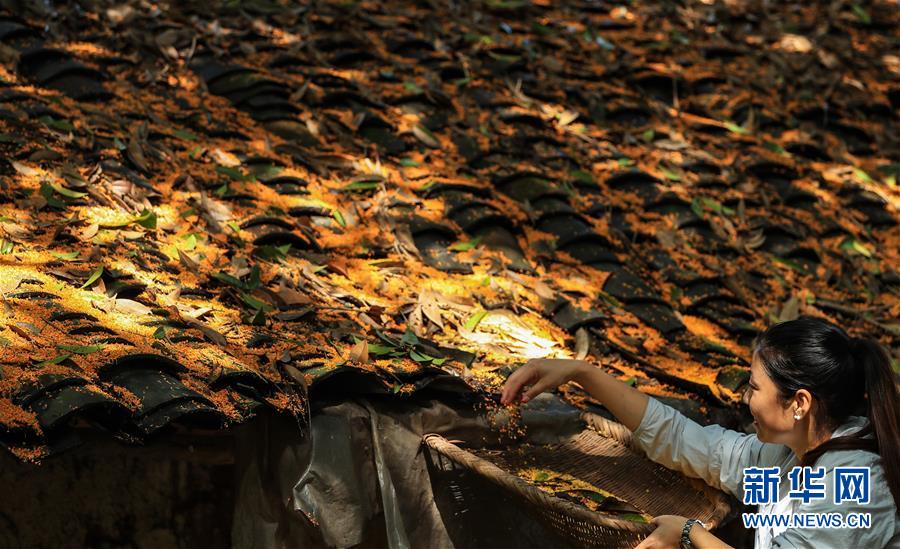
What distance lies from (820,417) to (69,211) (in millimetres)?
2026

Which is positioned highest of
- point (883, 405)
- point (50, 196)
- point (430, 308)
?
point (883, 405)

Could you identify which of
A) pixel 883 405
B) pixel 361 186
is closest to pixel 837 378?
pixel 883 405

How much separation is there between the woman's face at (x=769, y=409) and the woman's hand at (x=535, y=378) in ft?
1.52

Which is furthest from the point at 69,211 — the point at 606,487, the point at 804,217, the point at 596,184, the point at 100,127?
the point at 804,217

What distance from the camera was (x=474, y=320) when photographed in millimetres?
2809

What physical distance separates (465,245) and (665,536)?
1.46 meters

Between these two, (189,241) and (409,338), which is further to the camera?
(189,241)

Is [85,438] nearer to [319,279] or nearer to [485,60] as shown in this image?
[319,279]

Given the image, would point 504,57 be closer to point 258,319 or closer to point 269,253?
point 269,253

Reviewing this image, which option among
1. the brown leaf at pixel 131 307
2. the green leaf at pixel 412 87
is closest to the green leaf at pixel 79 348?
the brown leaf at pixel 131 307

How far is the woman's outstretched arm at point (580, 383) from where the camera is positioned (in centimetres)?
236

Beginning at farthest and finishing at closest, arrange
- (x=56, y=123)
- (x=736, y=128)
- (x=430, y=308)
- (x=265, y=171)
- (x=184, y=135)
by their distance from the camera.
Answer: (x=736, y=128) < (x=184, y=135) < (x=265, y=171) < (x=56, y=123) < (x=430, y=308)

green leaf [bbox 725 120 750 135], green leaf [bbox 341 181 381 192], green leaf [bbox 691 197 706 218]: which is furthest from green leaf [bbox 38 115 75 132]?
green leaf [bbox 725 120 750 135]

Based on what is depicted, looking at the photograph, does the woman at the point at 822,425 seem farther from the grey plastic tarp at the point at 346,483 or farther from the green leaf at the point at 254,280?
the green leaf at the point at 254,280
